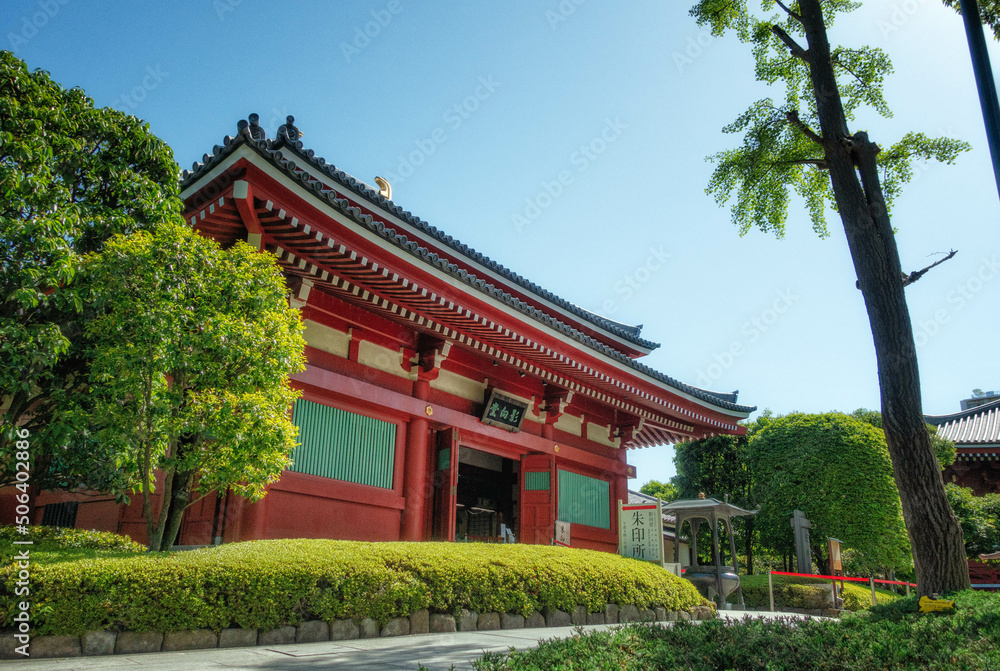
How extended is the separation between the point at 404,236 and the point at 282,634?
5591 mm

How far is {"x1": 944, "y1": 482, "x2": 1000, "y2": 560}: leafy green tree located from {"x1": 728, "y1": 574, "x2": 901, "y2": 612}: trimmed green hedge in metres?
5.94

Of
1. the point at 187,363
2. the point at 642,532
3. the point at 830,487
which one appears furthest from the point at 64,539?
the point at 830,487

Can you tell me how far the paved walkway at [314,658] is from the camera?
14.7 feet

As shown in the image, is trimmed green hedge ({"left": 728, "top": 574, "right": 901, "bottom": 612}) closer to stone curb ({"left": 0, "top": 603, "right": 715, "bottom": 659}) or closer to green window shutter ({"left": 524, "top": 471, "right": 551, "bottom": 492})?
green window shutter ({"left": 524, "top": 471, "right": 551, "bottom": 492})

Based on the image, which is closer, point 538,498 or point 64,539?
point 64,539

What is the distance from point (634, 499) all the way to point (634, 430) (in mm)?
11800

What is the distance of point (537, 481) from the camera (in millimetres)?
13203

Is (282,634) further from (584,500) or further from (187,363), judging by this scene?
(584,500)

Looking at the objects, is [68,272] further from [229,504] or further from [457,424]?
[457,424]

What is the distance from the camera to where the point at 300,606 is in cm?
600

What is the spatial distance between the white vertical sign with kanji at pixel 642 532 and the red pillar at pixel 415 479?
3812mm

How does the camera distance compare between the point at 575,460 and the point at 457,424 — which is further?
the point at 575,460

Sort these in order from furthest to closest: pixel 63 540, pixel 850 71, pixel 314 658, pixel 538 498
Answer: pixel 538 498
pixel 850 71
pixel 63 540
pixel 314 658

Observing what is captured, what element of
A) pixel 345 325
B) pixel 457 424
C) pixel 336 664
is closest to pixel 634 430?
pixel 457 424
